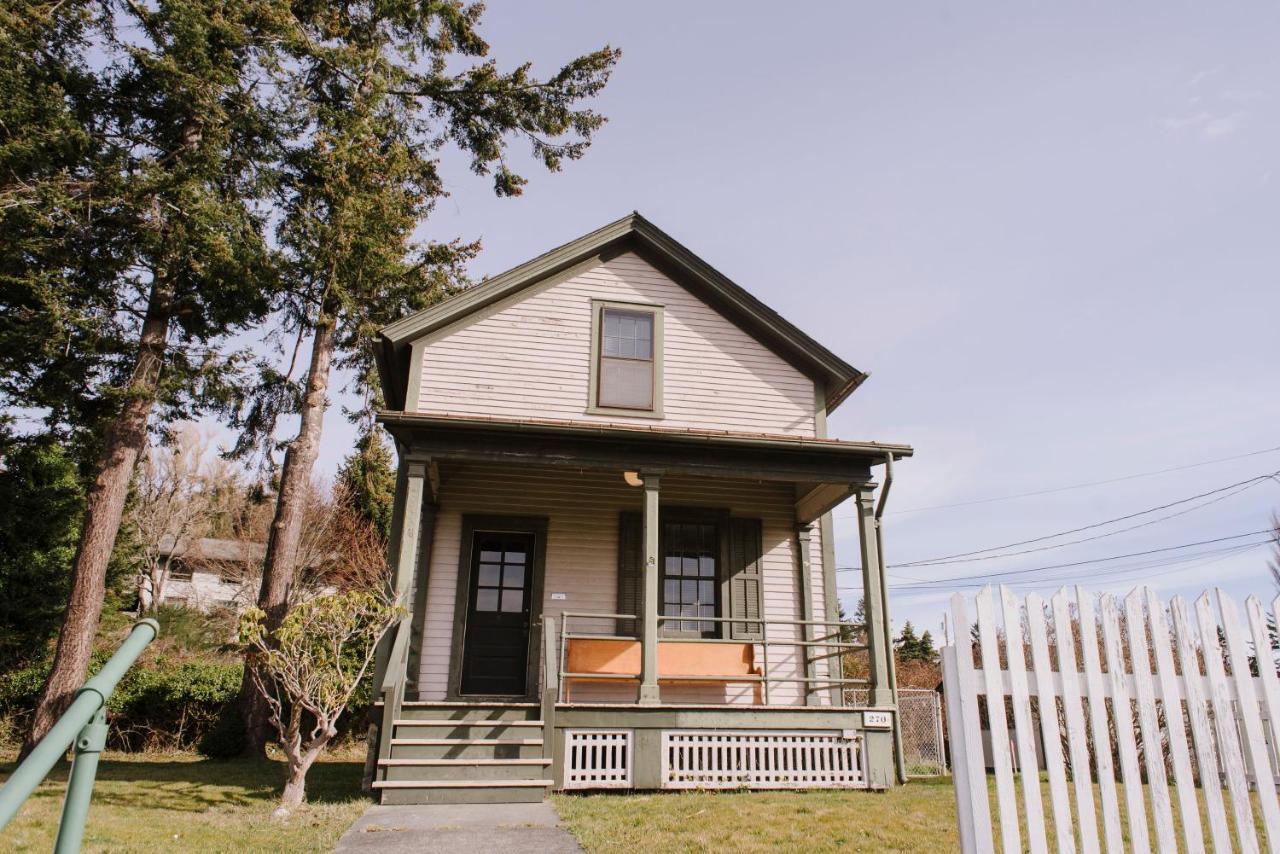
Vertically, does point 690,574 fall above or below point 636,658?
above

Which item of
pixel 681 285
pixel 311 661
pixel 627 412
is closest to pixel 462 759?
pixel 311 661

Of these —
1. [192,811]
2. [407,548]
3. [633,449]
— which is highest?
[633,449]

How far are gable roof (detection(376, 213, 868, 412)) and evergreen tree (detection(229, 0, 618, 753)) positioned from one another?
3.46m

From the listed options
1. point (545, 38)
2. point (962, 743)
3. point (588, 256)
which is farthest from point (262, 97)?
point (962, 743)

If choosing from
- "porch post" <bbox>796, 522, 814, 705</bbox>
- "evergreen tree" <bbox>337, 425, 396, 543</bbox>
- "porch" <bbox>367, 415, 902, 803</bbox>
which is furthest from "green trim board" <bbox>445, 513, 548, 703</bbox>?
"evergreen tree" <bbox>337, 425, 396, 543</bbox>

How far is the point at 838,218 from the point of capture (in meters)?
9.62

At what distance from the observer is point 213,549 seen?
102 feet

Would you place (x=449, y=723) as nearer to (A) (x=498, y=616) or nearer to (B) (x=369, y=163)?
(A) (x=498, y=616)

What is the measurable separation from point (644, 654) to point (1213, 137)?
841 cm

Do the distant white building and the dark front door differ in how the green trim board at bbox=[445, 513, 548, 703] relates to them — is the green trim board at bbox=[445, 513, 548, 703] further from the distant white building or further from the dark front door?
the distant white building

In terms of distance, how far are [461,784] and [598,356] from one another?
6004 mm

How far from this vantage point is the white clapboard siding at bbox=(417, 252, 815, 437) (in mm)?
10516

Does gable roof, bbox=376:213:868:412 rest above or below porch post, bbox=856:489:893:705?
above

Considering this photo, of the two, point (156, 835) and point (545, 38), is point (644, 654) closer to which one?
point (156, 835)
